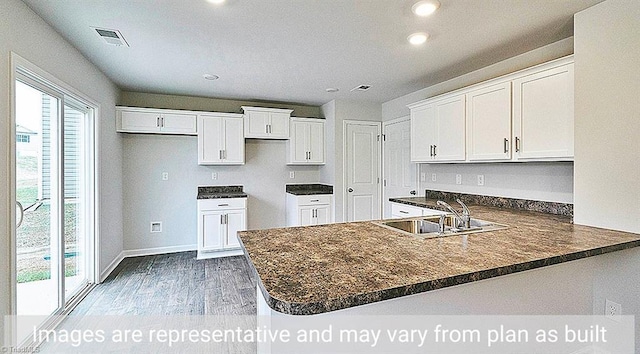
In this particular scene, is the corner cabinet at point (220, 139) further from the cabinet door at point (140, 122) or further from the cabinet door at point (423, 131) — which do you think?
the cabinet door at point (423, 131)

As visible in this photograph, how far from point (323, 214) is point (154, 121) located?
9.22 feet

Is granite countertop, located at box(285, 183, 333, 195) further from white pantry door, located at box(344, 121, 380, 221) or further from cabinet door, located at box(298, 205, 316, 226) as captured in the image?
white pantry door, located at box(344, 121, 380, 221)

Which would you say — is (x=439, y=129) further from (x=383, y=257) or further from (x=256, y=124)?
(x=256, y=124)

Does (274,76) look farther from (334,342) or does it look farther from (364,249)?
(334,342)

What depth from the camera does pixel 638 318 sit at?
196cm

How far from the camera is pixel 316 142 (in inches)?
204

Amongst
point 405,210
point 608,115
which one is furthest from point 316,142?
point 608,115

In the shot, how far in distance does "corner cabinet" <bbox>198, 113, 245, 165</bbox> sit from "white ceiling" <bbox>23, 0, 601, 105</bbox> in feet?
2.46

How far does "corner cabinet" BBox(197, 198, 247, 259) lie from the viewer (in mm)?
4359

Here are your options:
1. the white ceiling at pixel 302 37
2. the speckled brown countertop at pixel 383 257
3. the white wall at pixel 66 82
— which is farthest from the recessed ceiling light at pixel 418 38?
the white wall at pixel 66 82

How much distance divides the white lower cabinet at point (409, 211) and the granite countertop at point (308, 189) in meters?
1.35

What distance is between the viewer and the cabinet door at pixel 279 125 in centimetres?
488

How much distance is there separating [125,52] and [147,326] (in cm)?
247

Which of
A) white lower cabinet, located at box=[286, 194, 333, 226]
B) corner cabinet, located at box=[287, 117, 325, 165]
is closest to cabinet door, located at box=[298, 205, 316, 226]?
white lower cabinet, located at box=[286, 194, 333, 226]
